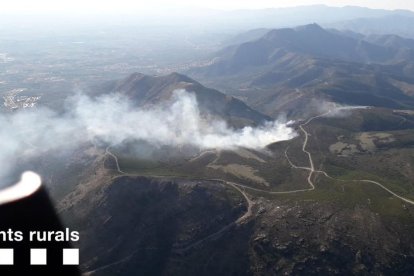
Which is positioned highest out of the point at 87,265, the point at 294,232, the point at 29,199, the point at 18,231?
the point at 29,199

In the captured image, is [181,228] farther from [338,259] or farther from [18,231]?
[18,231]

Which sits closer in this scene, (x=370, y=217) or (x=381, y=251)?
(x=381, y=251)

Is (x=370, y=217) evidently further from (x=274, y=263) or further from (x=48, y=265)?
(x=48, y=265)

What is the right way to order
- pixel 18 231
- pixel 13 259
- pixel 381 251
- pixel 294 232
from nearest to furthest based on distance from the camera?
pixel 13 259 → pixel 18 231 → pixel 381 251 → pixel 294 232

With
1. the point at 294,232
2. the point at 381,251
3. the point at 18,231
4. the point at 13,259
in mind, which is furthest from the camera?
the point at 294,232

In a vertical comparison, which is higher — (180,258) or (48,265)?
(48,265)

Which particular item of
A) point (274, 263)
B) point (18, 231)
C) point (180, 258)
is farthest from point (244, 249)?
point (18, 231)

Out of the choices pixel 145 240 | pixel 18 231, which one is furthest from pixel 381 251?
pixel 18 231
